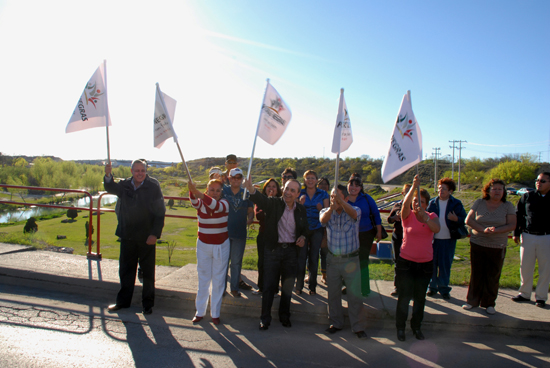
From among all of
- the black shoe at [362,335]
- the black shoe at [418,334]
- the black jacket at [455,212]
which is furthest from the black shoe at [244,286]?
the black jacket at [455,212]

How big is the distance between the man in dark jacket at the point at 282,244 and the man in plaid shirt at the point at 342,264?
0.41m

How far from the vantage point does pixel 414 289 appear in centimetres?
376

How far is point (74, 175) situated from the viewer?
50.8 m

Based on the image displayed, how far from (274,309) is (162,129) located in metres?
2.85

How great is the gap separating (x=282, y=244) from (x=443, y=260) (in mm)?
2424

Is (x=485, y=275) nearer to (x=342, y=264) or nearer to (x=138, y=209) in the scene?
(x=342, y=264)

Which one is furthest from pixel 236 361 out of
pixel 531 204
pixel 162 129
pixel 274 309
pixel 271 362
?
pixel 531 204

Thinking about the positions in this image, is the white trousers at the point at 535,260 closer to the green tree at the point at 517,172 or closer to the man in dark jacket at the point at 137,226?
the man in dark jacket at the point at 137,226

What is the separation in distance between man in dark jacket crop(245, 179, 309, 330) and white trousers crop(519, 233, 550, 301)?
322 cm

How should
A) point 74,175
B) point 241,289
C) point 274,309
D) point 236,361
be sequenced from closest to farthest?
point 236,361 < point 274,309 < point 241,289 < point 74,175

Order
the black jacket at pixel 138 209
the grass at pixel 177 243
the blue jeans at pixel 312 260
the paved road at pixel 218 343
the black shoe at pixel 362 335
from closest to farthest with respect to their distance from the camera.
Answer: the paved road at pixel 218 343 < the black shoe at pixel 362 335 < the black jacket at pixel 138 209 < the blue jeans at pixel 312 260 < the grass at pixel 177 243

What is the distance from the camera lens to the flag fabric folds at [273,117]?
14.6ft

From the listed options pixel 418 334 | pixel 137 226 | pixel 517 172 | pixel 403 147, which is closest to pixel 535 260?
pixel 418 334

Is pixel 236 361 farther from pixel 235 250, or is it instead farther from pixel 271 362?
pixel 235 250
